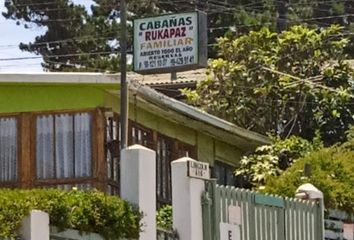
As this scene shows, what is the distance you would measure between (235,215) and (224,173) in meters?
10.2

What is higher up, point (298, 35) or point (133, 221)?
point (298, 35)

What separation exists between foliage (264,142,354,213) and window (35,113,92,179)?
3.15 meters

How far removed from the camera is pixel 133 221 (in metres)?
12.8

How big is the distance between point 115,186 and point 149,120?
2398 mm

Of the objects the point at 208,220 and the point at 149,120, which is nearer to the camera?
the point at 208,220

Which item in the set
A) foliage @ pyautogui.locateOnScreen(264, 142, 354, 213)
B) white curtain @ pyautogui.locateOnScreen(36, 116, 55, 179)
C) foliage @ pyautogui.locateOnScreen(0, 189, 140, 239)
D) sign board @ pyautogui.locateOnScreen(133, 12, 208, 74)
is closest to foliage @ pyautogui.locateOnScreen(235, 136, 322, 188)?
sign board @ pyautogui.locateOnScreen(133, 12, 208, 74)

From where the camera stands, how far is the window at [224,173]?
2444 centimetres

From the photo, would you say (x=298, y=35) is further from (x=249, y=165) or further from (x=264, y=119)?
(x=249, y=165)

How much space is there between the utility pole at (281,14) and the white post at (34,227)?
Answer: 116 ft

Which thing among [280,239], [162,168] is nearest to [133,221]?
[280,239]

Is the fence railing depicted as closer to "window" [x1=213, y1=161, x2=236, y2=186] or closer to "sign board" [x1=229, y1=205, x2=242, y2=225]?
"sign board" [x1=229, y1=205, x2=242, y2=225]

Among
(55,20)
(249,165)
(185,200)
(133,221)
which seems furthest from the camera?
(55,20)

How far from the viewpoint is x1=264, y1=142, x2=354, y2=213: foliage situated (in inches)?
711

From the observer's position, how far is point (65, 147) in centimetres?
1959
